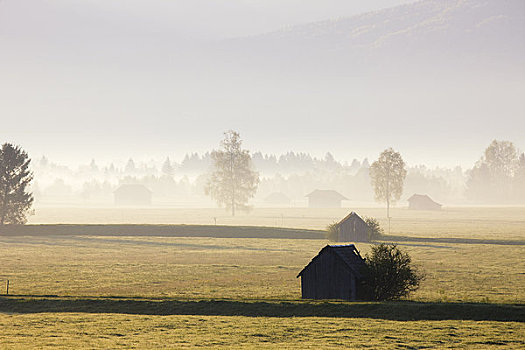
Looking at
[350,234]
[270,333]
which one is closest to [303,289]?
[270,333]

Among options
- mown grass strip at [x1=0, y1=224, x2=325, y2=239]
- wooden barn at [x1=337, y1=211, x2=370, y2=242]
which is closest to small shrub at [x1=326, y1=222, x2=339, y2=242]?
wooden barn at [x1=337, y1=211, x2=370, y2=242]

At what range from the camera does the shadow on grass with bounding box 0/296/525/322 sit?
27422mm

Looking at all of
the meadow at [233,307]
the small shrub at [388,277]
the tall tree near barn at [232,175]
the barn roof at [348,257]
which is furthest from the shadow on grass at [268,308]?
the tall tree near barn at [232,175]

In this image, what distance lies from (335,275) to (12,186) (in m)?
65.4

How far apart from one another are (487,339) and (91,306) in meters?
19.6

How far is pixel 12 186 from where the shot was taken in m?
84.8

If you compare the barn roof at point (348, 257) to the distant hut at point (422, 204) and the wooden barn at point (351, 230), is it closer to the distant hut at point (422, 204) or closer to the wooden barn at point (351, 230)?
the wooden barn at point (351, 230)

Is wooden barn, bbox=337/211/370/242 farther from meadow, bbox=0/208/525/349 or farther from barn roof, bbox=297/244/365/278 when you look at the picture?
barn roof, bbox=297/244/365/278

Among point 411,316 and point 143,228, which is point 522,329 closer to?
point 411,316

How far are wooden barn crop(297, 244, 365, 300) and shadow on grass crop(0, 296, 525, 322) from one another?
2.20m

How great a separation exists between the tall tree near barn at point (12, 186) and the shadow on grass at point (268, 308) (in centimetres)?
5538

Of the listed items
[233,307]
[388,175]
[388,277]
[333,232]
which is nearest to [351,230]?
[333,232]

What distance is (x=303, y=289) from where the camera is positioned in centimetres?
3428

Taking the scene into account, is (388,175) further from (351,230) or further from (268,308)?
(268,308)
